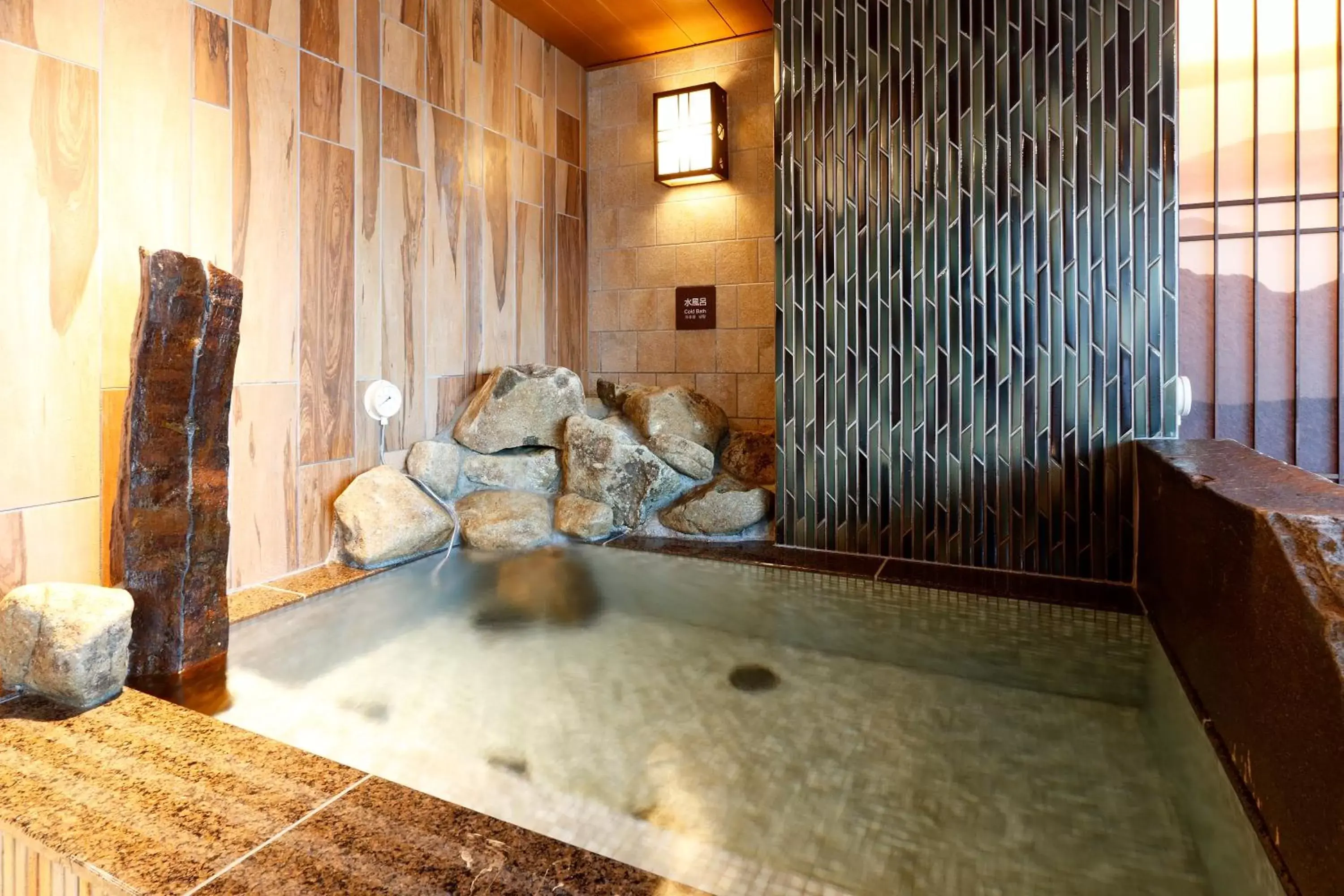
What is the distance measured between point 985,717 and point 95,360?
2545 millimetres

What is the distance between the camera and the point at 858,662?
213 centimetres

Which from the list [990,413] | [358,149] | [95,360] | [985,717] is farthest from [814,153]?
[95,360]

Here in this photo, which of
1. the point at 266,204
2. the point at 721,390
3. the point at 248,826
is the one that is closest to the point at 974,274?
the point at 721,390

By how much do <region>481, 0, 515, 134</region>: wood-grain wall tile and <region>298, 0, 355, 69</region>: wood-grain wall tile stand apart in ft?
2.59

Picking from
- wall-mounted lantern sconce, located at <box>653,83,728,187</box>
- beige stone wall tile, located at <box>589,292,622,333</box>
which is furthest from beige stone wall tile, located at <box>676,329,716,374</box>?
wall-mounted lantern sconce, located at <box>653,83,728,187</box>

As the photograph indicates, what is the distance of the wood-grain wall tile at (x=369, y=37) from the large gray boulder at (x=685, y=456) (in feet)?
6.36

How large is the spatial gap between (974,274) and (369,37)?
2540 millimetres

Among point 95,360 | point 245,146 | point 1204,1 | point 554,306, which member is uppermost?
point 1204,1

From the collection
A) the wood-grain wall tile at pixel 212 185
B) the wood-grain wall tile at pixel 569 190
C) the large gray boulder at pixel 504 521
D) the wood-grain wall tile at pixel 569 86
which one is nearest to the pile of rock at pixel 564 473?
the large gray boulder at pixel 504 521

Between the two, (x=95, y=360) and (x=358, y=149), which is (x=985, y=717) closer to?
(x=95, y=360)

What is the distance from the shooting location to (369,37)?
10.4 feet

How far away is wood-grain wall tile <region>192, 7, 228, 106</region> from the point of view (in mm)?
2520

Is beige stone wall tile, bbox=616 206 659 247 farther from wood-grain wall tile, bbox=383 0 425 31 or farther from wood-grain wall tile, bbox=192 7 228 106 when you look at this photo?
wood-grain wall tile, bbox=192 7 228 106

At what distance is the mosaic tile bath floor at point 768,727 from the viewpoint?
130 centimetres
